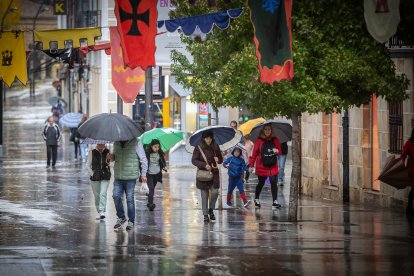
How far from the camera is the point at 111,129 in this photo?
2075 centimetres

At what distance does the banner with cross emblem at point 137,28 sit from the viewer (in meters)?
20.0

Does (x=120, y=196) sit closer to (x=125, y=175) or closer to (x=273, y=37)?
(x=125, y=175)

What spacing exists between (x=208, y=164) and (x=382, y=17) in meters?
6.02

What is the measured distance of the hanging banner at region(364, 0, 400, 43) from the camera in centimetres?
1686

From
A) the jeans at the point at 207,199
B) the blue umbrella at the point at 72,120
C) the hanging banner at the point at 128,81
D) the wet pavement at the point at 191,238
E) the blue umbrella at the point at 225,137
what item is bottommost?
the wet pavement at the point at 191,238

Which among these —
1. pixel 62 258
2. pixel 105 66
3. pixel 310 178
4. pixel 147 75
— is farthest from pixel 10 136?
pixel 62 258

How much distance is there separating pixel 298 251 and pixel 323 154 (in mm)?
11378

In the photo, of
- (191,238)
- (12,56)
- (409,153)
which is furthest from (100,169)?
(409,153)

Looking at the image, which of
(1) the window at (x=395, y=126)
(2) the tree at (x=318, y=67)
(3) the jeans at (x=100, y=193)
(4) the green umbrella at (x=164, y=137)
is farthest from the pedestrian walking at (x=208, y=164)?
(1) the window at (x=395, y=126)

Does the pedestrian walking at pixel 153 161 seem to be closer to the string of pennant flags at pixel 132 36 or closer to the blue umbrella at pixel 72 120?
the string of pennant flags at pixel 132 36

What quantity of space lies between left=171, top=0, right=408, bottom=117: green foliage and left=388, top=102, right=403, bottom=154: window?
11.1ft

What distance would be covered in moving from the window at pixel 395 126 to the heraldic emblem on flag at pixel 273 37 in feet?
21.5

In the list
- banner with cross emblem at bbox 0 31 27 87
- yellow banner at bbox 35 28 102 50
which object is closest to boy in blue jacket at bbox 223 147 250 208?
yellow banner at bbox 35 28 102 50

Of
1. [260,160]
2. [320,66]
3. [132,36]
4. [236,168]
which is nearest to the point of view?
[132,36]
